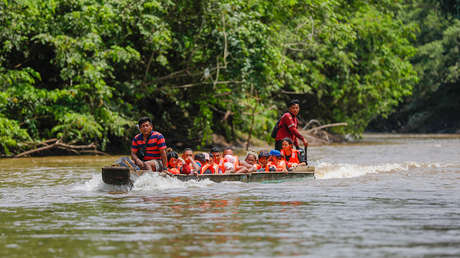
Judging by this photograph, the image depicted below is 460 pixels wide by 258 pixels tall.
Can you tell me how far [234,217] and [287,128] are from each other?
699 centimetres

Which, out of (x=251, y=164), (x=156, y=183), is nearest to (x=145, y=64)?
(x=251, y=164)

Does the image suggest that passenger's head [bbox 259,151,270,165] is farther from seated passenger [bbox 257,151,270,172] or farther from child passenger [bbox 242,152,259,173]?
child passenger [bbox 242,152,259,173]

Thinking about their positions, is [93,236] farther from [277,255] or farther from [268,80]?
[268,80]

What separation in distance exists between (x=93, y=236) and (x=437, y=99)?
172 feet

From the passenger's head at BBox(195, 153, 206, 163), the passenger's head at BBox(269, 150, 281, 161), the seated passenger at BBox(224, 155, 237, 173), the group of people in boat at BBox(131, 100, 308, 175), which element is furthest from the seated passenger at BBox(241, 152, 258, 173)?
the passenger's head at BBox(195, 153, 206, 163)

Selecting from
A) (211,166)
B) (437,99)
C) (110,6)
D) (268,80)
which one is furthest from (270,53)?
(437,99)

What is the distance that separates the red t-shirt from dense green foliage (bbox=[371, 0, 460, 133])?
31.6 meters

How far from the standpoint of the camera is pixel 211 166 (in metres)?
15.7

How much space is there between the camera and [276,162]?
16.2 meters

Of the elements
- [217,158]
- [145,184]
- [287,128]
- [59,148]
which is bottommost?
[145,184]

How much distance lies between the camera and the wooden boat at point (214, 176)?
13.2 m

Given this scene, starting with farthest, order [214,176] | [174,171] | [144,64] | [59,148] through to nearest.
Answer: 1. [144,64]
2. [59,148]
3. [174,171]
4. [214,176]

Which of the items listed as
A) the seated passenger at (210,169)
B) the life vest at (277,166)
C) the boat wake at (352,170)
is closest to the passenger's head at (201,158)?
the seated passenger at (210,169)

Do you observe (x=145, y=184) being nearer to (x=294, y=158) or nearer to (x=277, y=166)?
(x=277, y=166)
